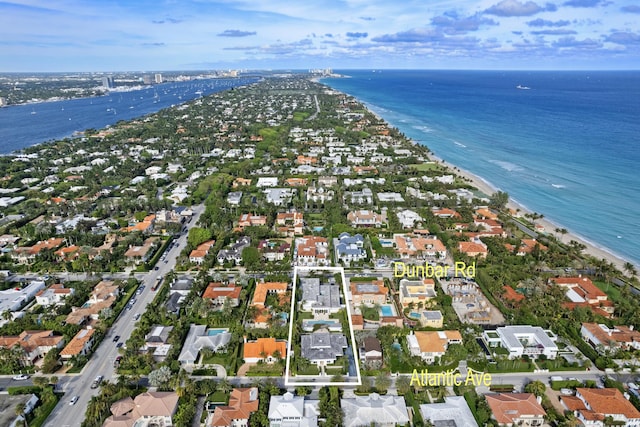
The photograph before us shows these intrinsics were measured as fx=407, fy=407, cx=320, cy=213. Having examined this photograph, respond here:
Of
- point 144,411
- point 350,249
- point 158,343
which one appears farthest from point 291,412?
point 350,249

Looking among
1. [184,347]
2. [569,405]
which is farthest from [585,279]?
[184,347]

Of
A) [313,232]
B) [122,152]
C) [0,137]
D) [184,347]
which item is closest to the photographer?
[184,347]

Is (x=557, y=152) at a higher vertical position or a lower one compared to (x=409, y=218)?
higher

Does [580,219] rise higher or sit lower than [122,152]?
lower

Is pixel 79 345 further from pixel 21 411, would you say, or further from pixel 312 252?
pixel 312 252

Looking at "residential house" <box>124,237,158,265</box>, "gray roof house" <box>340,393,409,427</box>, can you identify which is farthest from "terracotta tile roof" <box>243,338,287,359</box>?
"residential house" <box>124,237,158,265</box>

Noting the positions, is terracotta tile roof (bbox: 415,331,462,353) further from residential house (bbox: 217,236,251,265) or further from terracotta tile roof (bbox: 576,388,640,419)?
residential house (bbox: 217,236,251,265)

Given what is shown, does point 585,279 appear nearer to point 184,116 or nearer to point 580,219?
point 580,219
